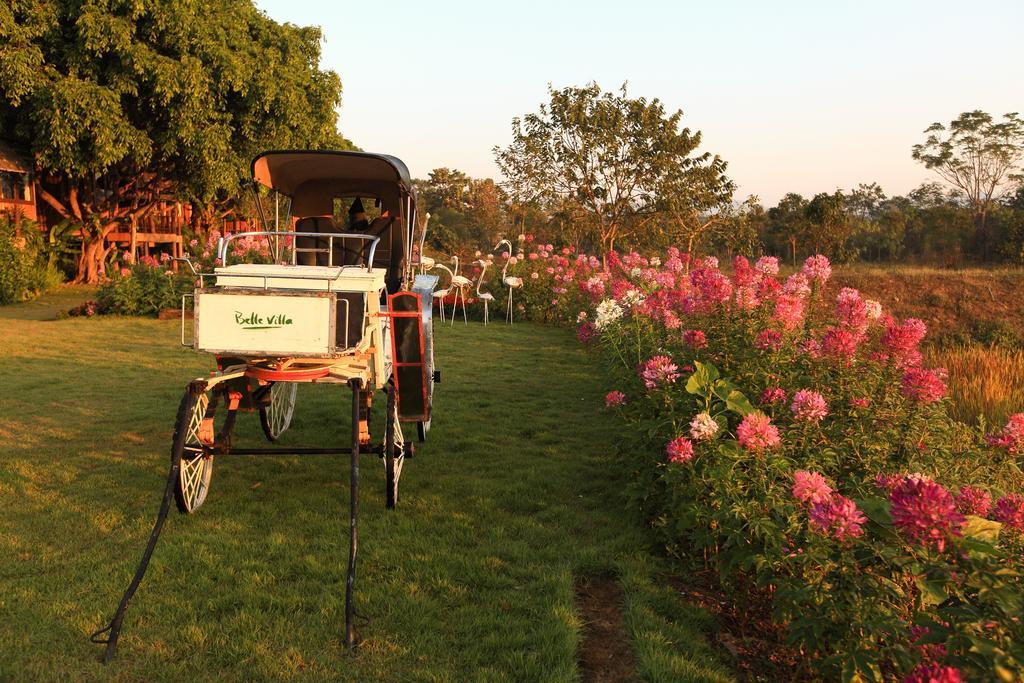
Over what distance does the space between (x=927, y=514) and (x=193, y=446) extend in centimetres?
363

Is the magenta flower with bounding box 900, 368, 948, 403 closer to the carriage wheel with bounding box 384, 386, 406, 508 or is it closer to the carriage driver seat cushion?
the carriage wheel with bounding box 384, 386, 406, 508

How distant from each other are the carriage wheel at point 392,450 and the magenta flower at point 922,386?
2.79 m

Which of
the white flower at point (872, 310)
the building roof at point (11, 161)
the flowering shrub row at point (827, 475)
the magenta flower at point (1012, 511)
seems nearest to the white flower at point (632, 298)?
the flowering shrub row at point (827, 475)

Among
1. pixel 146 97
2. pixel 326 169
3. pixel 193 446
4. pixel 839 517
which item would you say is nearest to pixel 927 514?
pixel 839 517

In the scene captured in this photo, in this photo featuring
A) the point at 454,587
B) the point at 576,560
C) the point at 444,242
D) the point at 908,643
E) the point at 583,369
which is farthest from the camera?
the point at 444,242

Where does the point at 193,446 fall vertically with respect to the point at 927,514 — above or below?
below

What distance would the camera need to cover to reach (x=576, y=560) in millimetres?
A: 3904

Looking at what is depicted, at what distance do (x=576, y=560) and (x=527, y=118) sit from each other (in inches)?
899

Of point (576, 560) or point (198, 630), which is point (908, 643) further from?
point (198, 630)

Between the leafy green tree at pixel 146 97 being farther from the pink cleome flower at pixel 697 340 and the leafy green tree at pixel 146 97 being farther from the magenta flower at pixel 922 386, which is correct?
the magenta flower at pixel 922 386

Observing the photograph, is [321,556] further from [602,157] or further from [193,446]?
[602,157]

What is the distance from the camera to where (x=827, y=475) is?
3.57 meters

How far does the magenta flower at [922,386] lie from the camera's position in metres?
3.34

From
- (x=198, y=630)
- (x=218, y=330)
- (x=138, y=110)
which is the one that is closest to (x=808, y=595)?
(x=198, y=630)
